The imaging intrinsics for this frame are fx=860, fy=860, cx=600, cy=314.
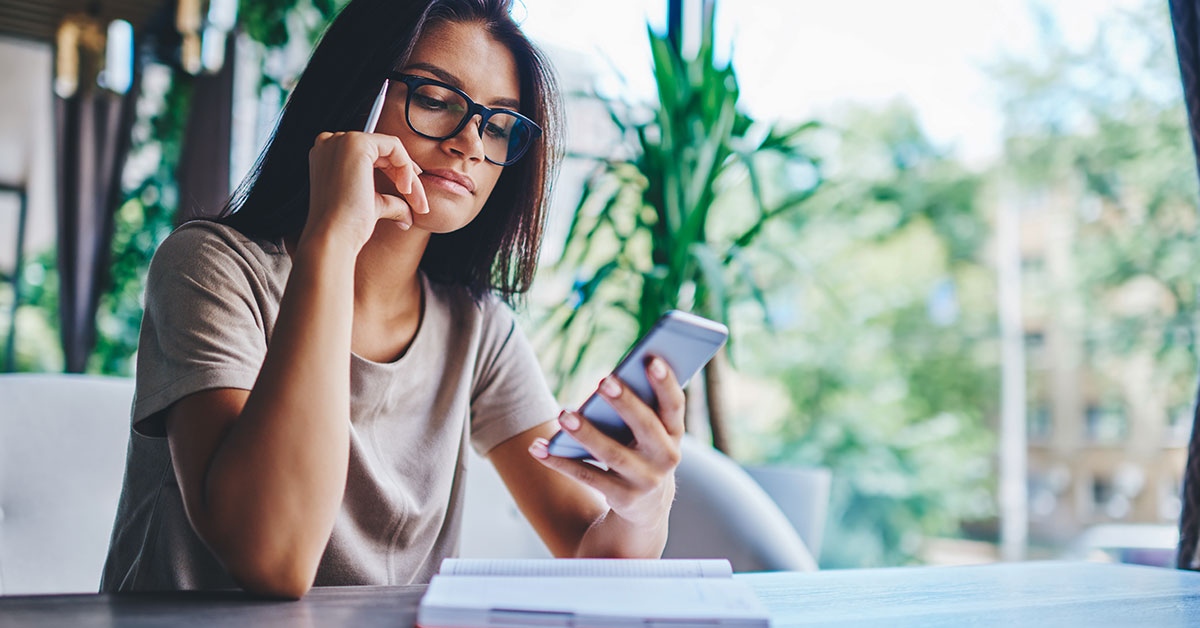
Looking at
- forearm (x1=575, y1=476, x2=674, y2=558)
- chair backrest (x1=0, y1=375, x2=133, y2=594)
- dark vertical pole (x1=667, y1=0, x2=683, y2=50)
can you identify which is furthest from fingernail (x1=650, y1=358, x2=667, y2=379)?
dark vertical pole (x1=667, y1=0, x2=683, y2=50)

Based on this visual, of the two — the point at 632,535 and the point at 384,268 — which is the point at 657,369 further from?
the point at 384,268

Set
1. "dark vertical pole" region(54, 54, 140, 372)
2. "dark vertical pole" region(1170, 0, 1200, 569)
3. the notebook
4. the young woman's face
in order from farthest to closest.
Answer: "dark vertical pole" region(54, 54, 140, 372) < "dark vertical pole" region(1170, 0, 1200, 569) < the young woman's face < the notebook

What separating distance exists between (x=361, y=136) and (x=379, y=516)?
1.49ft

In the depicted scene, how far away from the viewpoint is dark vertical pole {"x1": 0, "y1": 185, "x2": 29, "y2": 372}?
5.38 meters

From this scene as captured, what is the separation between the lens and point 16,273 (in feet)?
18.8

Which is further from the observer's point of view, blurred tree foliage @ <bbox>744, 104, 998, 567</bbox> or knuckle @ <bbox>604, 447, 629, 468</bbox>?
blurred tree foliage @ <bbox>744, 104, 998, 567</bbox>

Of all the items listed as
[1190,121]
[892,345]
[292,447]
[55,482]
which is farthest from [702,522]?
[892,345]

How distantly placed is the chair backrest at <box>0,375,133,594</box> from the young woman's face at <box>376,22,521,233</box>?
701mm

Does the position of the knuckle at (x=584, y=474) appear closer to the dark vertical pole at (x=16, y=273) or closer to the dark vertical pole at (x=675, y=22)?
the dark vertical pole at (x=675, y=22)

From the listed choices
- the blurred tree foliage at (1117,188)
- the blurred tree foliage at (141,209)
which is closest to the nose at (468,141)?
the blurred tree foliage at (141,209)

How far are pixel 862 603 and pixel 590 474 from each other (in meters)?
0.28

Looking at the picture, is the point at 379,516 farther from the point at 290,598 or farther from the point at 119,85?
the point at 119,85

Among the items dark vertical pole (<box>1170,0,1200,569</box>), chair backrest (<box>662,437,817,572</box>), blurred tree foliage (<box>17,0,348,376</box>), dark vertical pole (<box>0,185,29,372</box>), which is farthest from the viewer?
dark vertical pole (<box>0,185,29,372</box>)

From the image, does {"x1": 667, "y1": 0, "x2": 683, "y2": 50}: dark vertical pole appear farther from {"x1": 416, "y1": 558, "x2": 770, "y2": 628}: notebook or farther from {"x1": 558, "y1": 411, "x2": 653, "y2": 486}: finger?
{"x1": 416, "y1": 558, "x2": 770, "y2": 628}: notebook
